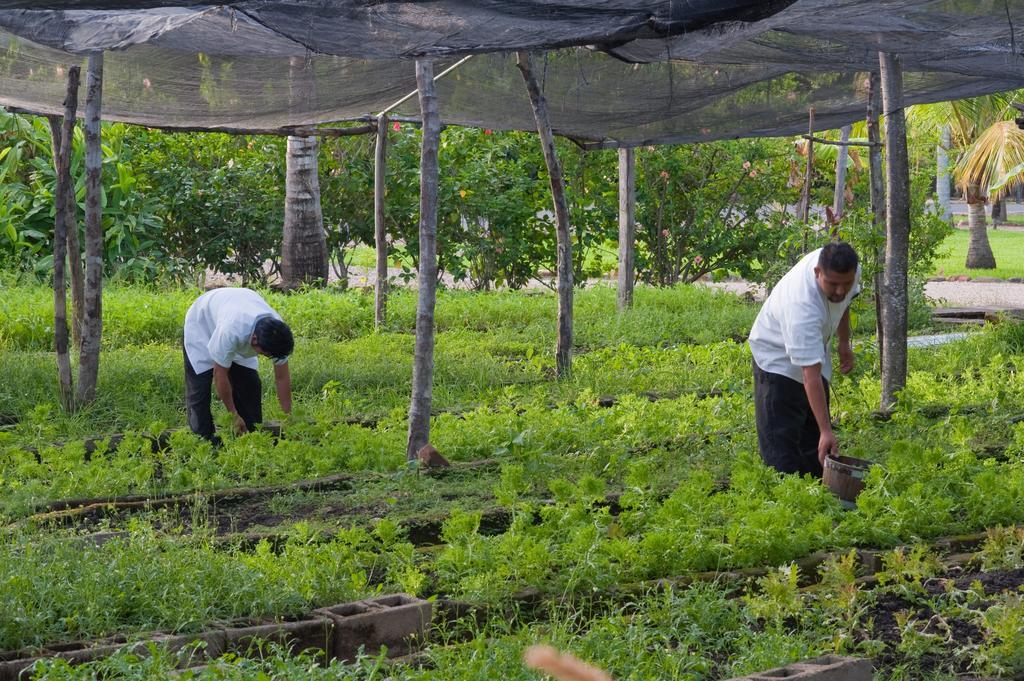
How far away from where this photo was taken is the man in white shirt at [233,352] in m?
6.61

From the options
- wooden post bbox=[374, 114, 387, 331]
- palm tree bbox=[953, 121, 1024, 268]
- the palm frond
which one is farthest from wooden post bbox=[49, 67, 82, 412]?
the palm frond

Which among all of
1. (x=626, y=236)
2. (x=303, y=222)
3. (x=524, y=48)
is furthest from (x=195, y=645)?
(x=303, y=222)

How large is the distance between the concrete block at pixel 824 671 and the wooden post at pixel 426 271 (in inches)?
134

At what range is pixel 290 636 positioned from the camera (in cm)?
408

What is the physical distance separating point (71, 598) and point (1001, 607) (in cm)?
306

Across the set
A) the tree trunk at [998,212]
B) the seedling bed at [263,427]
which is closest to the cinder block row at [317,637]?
the seedling bed at [263,427]

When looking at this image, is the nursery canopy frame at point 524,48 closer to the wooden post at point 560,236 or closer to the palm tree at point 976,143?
the wooden post at point 560,236

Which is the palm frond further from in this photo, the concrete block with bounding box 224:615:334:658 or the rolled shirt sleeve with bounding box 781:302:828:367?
the concrete block with bounding box 224:615:334:658

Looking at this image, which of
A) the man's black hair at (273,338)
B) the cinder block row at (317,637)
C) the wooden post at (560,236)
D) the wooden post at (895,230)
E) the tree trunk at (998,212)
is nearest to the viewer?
the cinder block row at (317,637)

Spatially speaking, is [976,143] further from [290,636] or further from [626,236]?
[290,636]

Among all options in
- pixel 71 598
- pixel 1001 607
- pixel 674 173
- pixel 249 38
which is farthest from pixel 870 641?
pixel 674 173

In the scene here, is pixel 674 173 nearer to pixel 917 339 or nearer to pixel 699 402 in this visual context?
pixel 917 339

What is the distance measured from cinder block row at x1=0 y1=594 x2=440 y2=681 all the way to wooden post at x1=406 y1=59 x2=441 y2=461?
8.26ft

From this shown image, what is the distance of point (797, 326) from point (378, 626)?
265 centimetres
